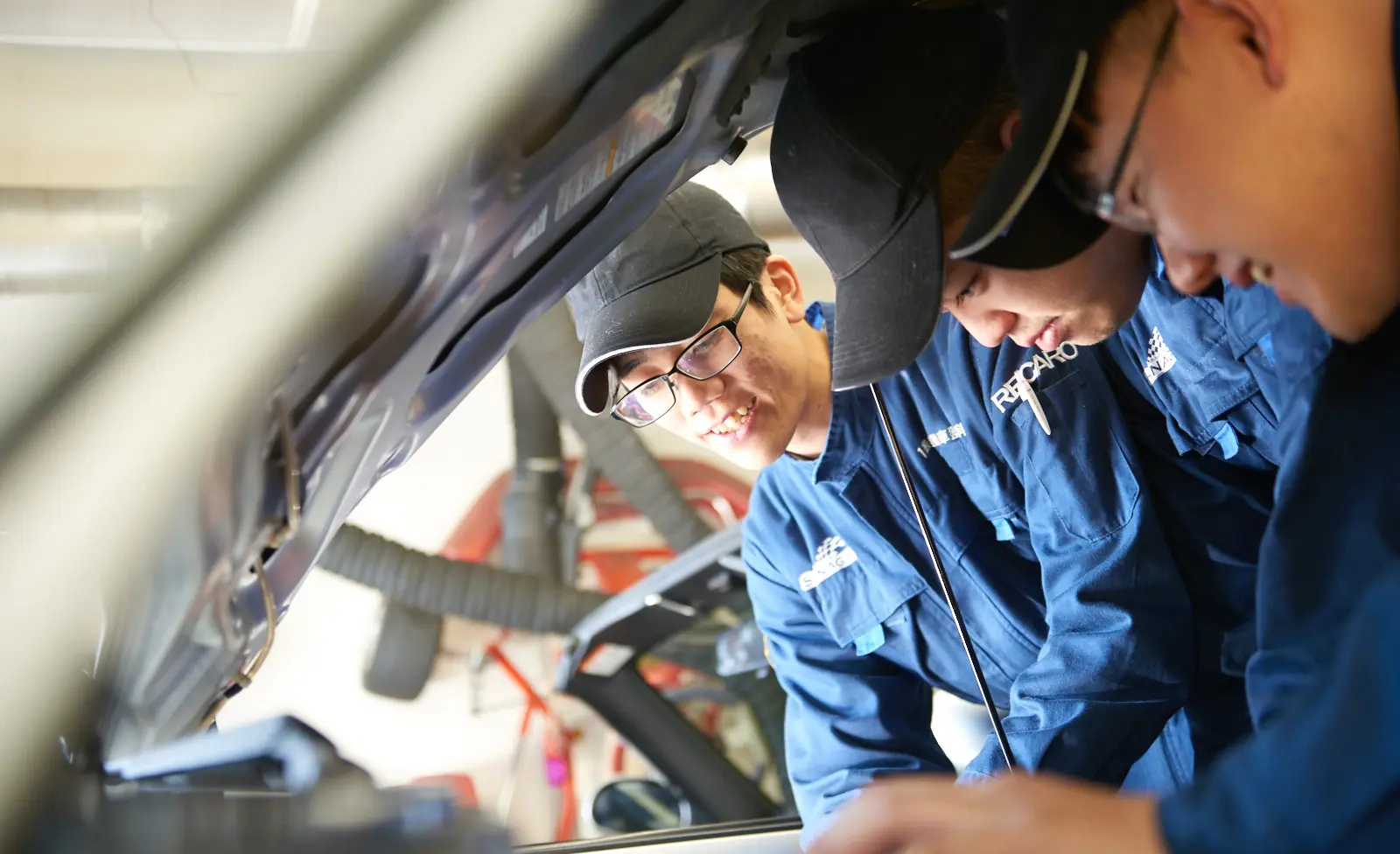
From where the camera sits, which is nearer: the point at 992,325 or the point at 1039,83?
the point at 1039,83

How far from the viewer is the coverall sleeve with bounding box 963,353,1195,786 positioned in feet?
3.94

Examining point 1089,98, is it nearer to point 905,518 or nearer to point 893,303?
point 893,303

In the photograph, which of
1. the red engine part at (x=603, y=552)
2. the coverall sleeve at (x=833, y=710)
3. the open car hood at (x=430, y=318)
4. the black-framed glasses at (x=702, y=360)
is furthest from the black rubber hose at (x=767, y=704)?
the open car hood at (x=430, y=318)

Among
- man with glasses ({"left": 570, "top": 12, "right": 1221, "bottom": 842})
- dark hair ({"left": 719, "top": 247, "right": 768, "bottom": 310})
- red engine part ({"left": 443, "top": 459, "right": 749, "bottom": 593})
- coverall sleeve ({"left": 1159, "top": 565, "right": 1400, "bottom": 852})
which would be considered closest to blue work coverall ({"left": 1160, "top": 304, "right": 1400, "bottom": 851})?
coverall sleeve ({"left": 1159, "top": 565, "right": 1400, "bottom": 852})

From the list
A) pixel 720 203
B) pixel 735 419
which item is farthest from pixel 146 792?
pixel 720 203

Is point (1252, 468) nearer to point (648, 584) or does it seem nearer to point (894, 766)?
point (894, 766)

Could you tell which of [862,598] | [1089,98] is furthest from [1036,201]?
[862,598]

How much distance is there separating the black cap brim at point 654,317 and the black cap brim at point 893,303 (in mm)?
358

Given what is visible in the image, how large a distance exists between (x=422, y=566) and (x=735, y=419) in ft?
5.12

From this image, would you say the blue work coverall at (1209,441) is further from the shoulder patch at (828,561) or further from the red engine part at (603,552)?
the red engine part at (603,552)

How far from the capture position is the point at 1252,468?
1236mm

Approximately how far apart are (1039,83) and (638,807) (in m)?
2.27

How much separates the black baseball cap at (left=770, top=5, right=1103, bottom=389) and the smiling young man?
15 cm

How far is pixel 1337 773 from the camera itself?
51 centimetres
